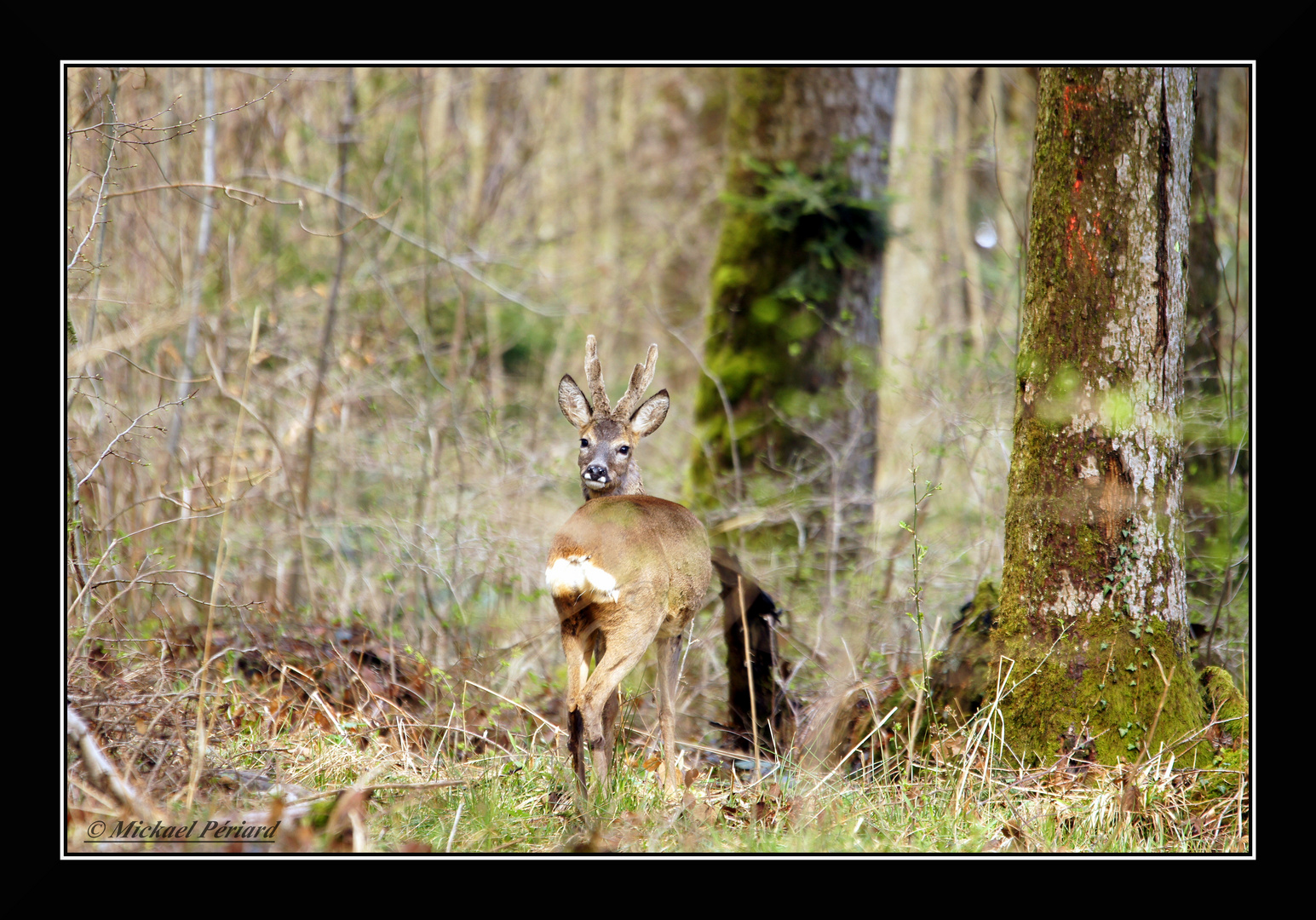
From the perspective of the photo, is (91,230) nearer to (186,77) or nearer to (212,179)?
(212,179)

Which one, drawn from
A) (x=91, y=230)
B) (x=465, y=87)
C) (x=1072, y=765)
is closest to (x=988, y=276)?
(x=465, y=87)

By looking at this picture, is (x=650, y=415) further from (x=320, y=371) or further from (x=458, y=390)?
(x=458, y=390)

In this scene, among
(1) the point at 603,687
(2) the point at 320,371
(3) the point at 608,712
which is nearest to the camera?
(1) the point at 603,687

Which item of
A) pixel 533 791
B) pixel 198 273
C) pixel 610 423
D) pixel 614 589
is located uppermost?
pixel 198 273

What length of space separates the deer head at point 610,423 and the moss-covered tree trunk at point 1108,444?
5.71 feet

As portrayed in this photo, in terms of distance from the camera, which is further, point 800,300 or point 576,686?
point 800,300

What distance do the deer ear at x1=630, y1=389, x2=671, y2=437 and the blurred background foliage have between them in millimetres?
1677

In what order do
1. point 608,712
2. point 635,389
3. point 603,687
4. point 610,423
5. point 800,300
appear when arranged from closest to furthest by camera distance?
point 603,687 → point 608,712 → point 610,423 → point 635,389 → point 800,300

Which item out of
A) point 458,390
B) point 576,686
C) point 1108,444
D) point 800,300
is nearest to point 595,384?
point 576,686

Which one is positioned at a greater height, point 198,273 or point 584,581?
point 198,273

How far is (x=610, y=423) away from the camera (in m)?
4.68

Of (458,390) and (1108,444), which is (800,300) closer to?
(458,390)

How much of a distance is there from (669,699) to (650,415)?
4.16 ft

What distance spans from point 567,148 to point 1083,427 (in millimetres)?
9990
